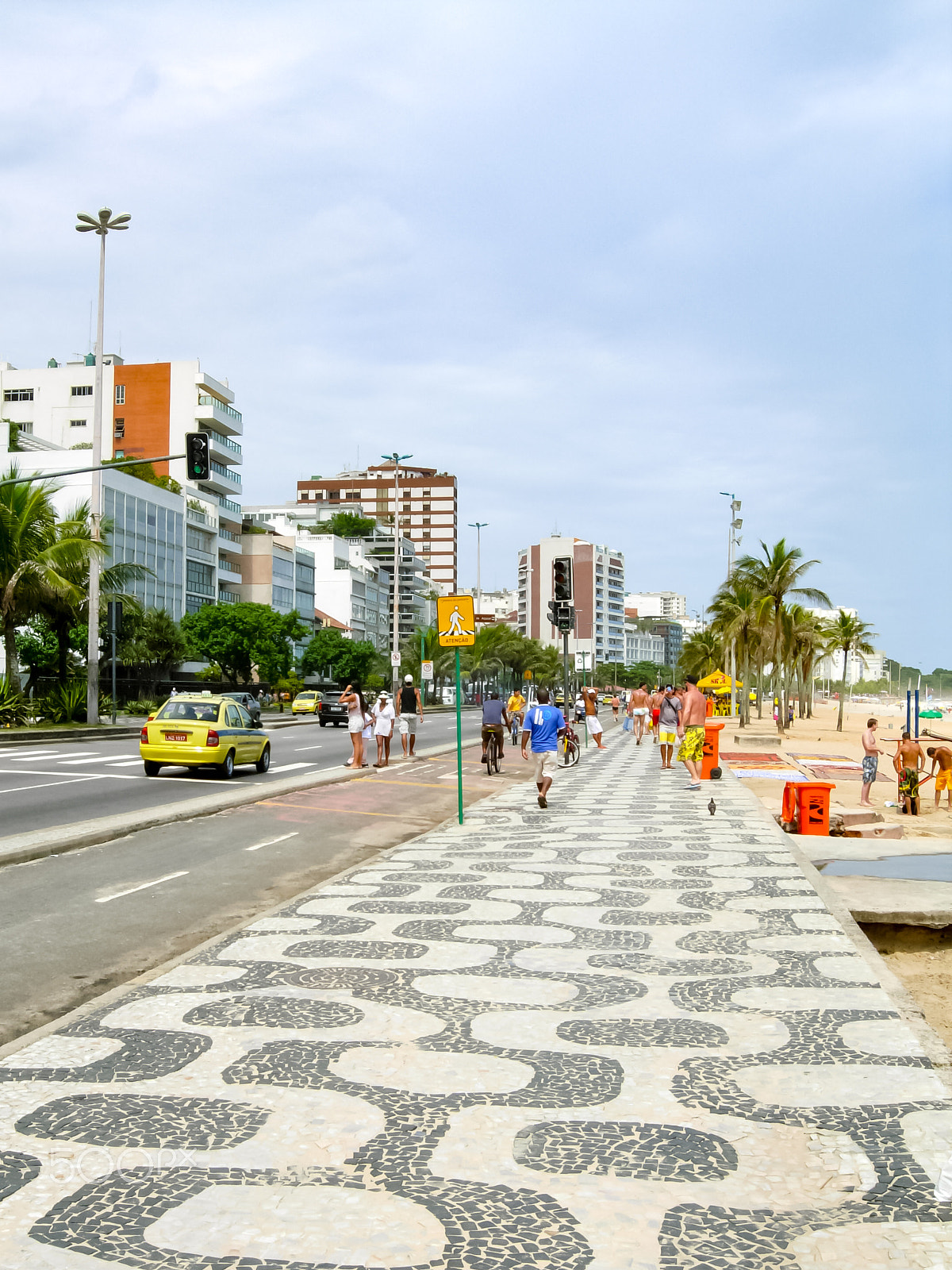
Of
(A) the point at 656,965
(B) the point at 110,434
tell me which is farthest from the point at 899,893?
(B) the point at 110,434

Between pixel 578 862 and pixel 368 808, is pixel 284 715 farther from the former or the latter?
pixel 578 862

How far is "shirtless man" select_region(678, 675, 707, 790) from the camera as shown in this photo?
1836 cm

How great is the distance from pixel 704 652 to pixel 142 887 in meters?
86.6

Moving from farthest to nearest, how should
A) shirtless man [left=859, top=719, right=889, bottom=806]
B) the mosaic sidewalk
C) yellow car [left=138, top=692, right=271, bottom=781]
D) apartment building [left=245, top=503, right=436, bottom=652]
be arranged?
apartment building [left=245, top=503, right=436, bottom=652], yellow car [left=138, top=692, right=271, bottom=781], shirtless man [left=859, top=719, right=889, bottom=806], the mosaic sidewalk

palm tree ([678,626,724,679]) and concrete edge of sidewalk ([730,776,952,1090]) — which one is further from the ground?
palm tree ([678,626,724,679])

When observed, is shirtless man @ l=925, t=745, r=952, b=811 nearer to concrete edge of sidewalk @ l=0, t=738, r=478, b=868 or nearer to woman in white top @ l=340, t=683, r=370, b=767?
concrete edge of sidewalk @ l=0, t=738, r=478, b=868

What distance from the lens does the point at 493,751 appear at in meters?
23.9

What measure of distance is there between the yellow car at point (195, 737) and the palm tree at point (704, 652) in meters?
61.6

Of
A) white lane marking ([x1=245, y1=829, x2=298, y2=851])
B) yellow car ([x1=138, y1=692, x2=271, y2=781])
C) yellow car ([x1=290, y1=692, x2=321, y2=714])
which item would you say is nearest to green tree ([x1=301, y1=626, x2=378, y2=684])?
yellow car ([x1=290, y1=692, x2=321, y2=714])

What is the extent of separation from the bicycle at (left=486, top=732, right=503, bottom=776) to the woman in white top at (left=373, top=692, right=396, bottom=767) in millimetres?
2055

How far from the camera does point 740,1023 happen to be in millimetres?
5160

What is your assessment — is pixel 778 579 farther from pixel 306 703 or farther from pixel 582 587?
pixel 582 587

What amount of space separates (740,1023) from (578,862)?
17.0ft

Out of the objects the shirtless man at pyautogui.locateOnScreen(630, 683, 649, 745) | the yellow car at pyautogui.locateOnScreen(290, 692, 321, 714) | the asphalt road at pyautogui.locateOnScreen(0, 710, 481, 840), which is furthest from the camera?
the yellow car at pyautogui.locateOnScreen(290, 692, 321, 714)
